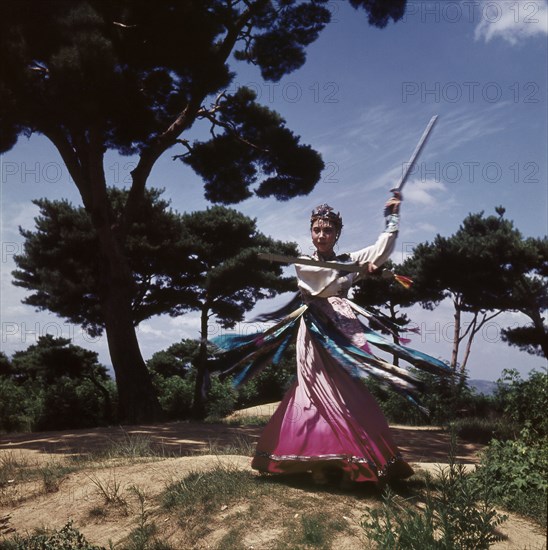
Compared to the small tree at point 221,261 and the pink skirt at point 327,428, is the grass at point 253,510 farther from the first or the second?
the small tree at point 221,261

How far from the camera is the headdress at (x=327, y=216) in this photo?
4.03m

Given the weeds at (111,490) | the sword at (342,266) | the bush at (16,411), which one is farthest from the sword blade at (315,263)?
the bush at (16,411)

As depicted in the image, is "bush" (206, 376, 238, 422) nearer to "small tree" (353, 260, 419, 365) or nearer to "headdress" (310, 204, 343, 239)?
"small tree" (353, 260, 419, 365)

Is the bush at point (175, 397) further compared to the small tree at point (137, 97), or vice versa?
the bush at point (175, 397)

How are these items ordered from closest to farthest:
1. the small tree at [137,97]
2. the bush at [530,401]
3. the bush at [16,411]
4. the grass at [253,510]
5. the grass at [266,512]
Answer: the grass at [266,512]
the grass at [253,510]
the bush at [530,401]
the small tree at [137,97]
the bush at [16,411]

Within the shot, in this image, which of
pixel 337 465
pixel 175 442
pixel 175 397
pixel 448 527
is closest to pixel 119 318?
pixel 175 442

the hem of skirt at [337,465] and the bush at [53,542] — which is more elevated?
the hem of skirt at [337,465]

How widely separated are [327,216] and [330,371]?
119 cm

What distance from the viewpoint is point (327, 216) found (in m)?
4.02

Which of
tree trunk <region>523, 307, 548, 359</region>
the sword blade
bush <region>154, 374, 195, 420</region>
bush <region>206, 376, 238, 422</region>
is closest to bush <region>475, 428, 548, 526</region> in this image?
the sword blade

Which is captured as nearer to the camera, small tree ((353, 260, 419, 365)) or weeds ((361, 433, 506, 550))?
weeds ((361, 433, 506, 550))

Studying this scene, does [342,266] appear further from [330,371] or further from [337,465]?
[337,465]

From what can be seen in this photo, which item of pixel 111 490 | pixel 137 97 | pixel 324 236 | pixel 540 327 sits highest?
pixel 137 97

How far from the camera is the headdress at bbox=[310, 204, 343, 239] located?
4.03 meters
